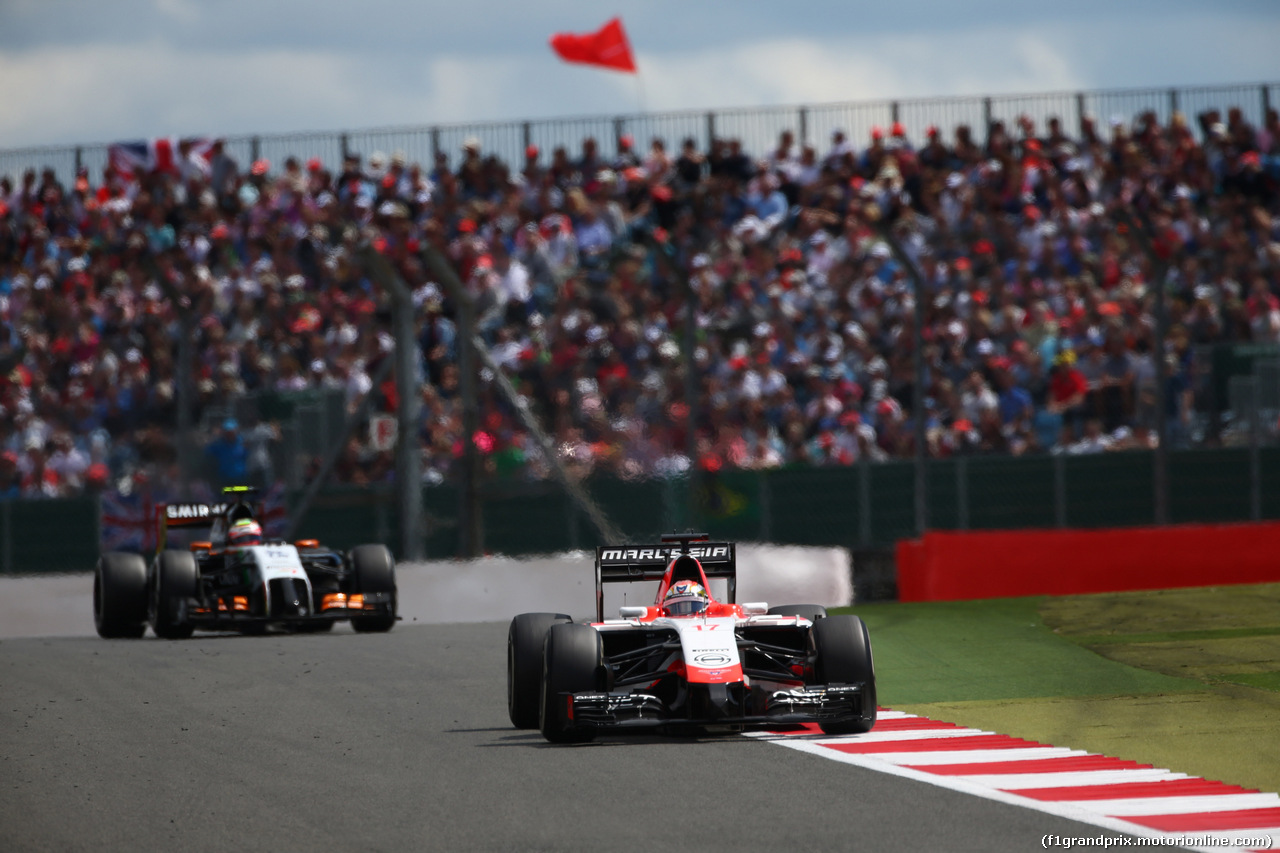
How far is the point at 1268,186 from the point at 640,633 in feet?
48.5

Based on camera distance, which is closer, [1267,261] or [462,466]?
[462,466]

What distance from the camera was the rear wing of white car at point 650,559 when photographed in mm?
9305

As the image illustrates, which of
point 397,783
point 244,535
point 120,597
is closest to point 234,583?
point 244,535

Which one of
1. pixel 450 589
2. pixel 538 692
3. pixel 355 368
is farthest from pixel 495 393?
pixel 538 692

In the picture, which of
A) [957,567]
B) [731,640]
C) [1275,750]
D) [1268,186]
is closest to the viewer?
[1275,750]

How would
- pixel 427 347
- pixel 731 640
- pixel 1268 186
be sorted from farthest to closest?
pixel 1268 186, pixel 427 347, pixel 731 640

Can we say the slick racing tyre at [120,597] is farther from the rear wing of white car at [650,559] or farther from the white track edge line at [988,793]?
the white track edge line at [988,793]

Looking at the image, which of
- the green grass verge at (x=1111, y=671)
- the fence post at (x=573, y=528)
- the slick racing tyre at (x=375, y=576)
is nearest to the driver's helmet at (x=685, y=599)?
the green grass verge at (x=1111, y=671)

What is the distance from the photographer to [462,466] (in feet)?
53.9

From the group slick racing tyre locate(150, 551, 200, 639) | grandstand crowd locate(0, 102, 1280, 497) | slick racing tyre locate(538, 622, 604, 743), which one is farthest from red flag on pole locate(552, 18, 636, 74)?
slick racing tyre locate(538, 622, 604, 743)

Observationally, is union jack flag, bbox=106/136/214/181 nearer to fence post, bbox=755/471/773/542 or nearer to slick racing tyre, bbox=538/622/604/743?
fence post, bbox=755/471/773/542

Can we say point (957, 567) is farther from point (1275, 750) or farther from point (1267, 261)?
point (1275, 750)

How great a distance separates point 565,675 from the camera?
8.17 m

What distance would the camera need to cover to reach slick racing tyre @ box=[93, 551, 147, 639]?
15.0 meters
